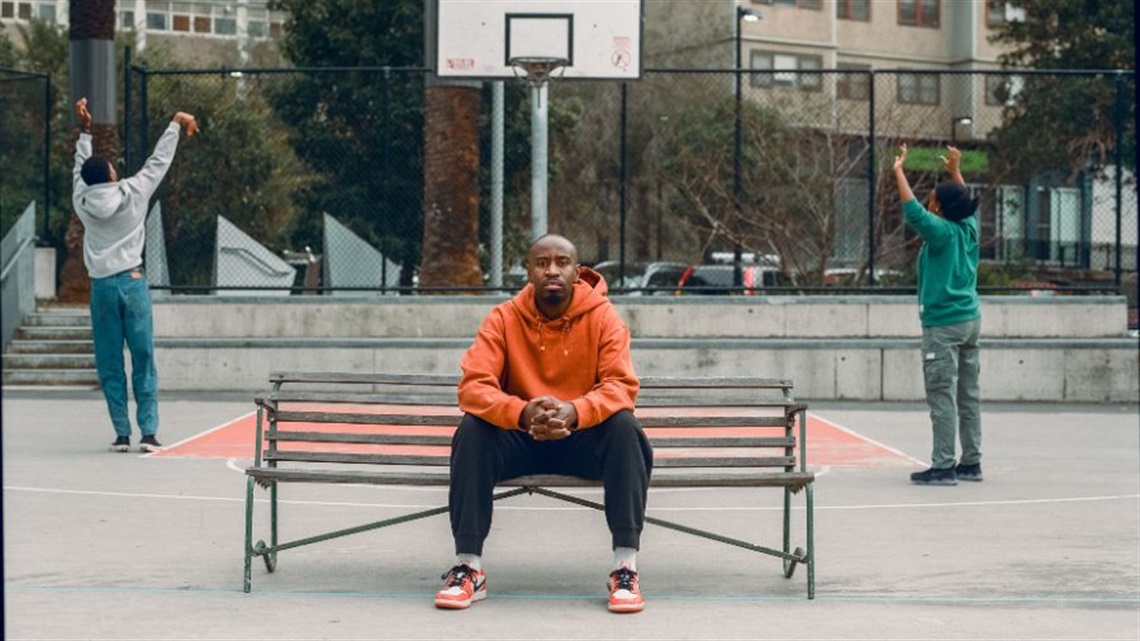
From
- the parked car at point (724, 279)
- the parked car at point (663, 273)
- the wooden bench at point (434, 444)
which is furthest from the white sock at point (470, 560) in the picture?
the parked car at point (663, 273)

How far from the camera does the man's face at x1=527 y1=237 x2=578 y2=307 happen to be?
672cm

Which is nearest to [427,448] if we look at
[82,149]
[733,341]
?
[82,149]

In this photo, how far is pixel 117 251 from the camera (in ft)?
39.0

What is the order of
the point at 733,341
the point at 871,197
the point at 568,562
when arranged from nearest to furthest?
the point at 568,562
the point at 733,341
the point at 871,197

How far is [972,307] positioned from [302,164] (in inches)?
558

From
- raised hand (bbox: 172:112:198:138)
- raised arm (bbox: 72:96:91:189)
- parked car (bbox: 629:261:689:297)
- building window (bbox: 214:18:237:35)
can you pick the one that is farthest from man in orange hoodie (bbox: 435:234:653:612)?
building window (bbox: 214:18:237:35)

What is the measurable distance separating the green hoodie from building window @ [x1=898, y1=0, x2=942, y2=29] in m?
49.3

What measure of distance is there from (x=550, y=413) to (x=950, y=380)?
488 centimetres

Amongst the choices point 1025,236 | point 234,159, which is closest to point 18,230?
point 234,159

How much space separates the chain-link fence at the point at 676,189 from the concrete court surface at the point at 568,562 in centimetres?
829

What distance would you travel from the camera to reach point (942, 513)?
9641 millimetres

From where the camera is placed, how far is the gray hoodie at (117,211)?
38.7 feet

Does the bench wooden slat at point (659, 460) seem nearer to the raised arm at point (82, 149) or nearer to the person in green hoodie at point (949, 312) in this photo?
the person in green hoodie at point (949, 312)

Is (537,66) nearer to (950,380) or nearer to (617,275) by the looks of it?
(617,275)
